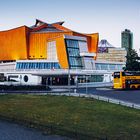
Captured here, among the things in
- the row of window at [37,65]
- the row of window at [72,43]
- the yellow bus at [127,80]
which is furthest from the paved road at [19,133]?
the row of window at [72,43]

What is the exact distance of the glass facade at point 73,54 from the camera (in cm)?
10616

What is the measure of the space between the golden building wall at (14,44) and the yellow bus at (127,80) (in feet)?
239

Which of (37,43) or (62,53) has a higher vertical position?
(37,43)

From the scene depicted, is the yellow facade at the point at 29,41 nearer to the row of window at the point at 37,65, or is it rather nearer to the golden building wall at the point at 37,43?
the golden building wall at the point at 37,43

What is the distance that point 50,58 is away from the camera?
11912 cm

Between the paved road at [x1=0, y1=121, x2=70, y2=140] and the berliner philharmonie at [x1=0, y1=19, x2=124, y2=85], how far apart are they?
44.9 m

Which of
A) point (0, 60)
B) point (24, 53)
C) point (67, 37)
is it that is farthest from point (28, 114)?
point (0, 60)

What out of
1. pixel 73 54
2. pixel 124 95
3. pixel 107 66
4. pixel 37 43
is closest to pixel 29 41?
pixel 37 43

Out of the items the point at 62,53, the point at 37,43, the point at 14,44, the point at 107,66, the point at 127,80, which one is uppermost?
the point at 37,43

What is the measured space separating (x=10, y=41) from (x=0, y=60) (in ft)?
41.0

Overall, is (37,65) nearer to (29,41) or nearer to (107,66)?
(29,41)

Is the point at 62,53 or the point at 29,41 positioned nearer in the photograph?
the point at 62,53

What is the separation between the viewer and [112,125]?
A: 872 inches

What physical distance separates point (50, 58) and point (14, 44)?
20.2 meters
